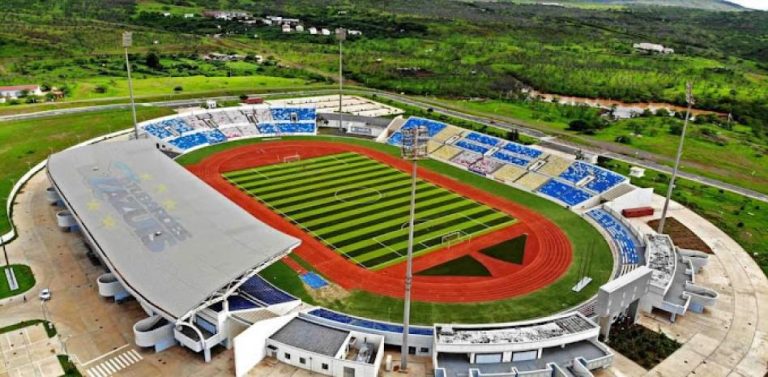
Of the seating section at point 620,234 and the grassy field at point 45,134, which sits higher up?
the grassy field at point 45,134

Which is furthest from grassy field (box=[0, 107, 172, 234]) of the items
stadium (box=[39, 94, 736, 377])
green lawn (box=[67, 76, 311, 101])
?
green lawn (box=[67, 76, 311, 101])

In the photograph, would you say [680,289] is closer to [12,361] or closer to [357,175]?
[357,175]

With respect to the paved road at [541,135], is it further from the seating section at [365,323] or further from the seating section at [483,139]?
A: the seating section at [365,323]

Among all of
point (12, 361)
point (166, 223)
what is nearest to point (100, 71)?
point (166, 223)

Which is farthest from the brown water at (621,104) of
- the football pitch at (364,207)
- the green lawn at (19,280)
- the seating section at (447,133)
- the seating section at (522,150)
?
the green lawn at (19,280)

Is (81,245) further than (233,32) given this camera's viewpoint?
No
